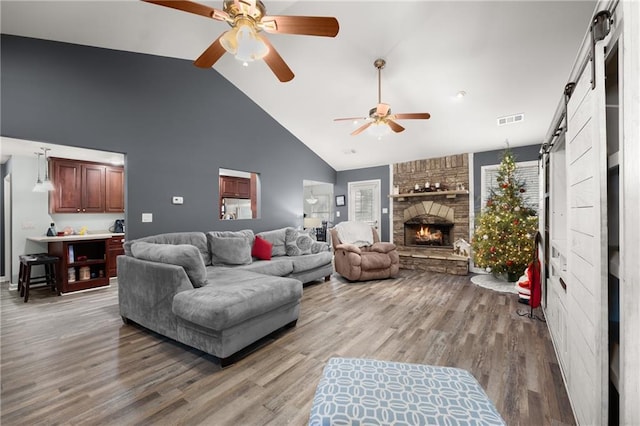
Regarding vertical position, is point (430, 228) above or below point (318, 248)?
above

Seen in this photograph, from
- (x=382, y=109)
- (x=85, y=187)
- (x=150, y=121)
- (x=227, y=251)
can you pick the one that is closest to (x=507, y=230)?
(x=382, y=109)

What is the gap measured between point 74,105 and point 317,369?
152 inches

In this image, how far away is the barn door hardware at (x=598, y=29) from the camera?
1053 mm

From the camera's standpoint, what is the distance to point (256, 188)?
5207 mm

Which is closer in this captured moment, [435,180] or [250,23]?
[250,23]

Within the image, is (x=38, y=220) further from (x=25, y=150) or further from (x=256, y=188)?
(x=256, y=188)

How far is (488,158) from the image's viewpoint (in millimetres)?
5316

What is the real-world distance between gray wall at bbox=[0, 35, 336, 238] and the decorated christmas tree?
3869 millimetres

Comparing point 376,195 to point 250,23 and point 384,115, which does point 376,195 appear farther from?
point 250,23

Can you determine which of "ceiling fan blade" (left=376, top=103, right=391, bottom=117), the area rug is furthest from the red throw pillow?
the area rug

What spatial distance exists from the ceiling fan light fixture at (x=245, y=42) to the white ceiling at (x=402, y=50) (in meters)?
1.22

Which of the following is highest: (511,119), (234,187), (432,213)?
(511,119)

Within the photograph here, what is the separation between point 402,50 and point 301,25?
182 cm

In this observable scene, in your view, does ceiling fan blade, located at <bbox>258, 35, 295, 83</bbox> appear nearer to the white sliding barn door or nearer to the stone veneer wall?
the white sliding barn door
